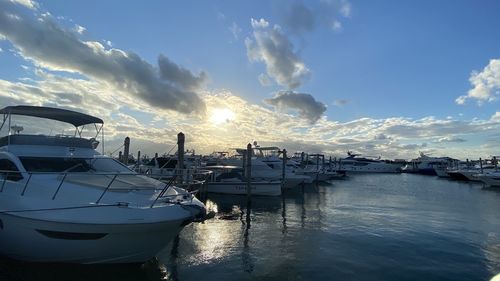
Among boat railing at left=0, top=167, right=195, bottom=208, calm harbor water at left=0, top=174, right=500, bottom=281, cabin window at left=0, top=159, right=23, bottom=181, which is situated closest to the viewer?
boat railing at left=0, top=167, right=195, bottom=208

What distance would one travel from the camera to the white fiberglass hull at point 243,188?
28469 millimetres

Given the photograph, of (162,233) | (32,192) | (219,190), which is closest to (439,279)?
(162,233)

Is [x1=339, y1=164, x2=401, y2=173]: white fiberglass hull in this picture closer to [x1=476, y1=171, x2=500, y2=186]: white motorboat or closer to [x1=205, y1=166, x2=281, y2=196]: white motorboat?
[x1=476, y1=171, x2=500, y2=186]: white motorboat

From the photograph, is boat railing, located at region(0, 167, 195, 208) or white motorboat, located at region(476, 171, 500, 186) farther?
white motorboat, located at region(476, 171, 500, 186)

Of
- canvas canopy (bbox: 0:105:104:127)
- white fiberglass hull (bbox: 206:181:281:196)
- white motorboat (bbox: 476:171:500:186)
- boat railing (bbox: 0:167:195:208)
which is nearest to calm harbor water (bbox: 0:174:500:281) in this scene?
boat railing (bbox: 0:167:195:208)

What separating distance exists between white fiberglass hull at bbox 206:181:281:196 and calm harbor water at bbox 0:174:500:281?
702cm

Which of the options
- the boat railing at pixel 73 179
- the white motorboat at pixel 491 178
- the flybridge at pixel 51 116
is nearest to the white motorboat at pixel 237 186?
the flybridge at pixel 51 116

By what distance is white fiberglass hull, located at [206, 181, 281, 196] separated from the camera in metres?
28.5

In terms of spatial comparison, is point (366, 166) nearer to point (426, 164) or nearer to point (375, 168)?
point (375, 168)

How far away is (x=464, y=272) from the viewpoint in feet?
34.4

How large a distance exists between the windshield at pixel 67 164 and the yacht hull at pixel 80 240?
1601mm

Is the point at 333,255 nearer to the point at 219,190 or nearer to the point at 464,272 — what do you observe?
the point at 464,272

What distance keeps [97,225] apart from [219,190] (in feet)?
68.2

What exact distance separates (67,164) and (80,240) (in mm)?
3104
